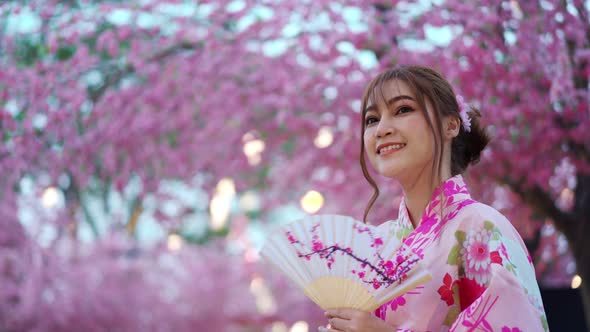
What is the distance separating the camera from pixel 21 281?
748 cm

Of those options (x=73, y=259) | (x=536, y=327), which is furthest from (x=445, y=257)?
(x=73, y=259)

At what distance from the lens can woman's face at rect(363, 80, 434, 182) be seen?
1.78m

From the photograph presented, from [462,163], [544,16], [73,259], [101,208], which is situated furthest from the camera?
[101,208]

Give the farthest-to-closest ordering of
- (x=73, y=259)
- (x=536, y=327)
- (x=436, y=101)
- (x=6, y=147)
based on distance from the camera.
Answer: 1. (x=73, y=259)
2. (x=6, y=147)
3. (x=436, y=101)
4. (x=536, y=327)

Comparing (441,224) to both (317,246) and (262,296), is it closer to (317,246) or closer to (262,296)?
Answer: (317,246)

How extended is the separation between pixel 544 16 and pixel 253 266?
29.3 ft

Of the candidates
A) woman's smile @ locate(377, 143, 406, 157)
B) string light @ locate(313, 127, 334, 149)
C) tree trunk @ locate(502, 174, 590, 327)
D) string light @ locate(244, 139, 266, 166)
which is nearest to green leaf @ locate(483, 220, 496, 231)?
woman's smile @ locate(377, 143, 406, 157)

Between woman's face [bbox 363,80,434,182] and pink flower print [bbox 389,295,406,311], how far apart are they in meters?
0.32

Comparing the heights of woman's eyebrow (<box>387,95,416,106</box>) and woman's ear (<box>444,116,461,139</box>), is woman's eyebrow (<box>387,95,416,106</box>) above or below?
above

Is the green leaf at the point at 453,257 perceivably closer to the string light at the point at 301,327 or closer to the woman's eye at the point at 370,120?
the woman's eye at the point at 370,120

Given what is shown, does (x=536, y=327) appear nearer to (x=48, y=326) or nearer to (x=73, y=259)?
(x=48, y=326)

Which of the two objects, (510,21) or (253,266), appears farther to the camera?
(253,266)

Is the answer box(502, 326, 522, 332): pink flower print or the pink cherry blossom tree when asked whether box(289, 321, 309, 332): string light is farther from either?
box(502, 326, 522, 332): pink flower print

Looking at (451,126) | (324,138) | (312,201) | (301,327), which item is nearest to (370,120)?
(451,126)
